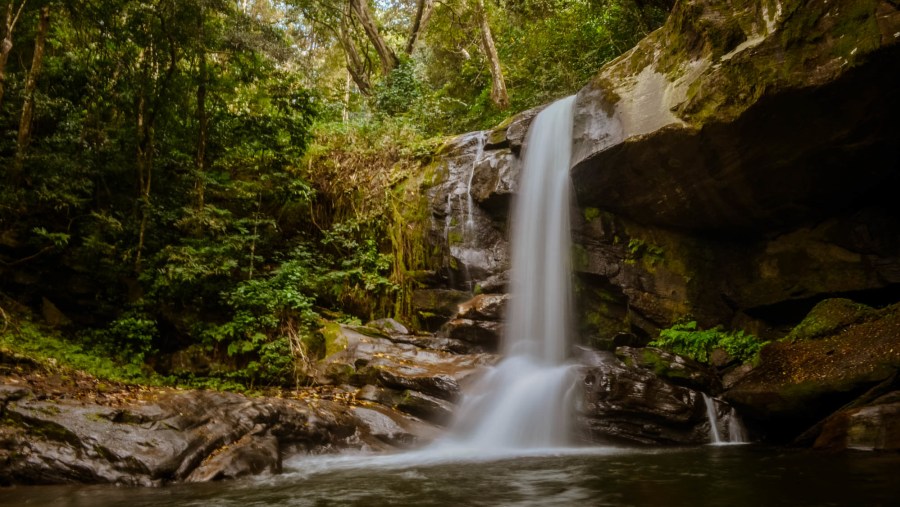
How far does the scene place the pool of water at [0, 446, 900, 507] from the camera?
3.43m

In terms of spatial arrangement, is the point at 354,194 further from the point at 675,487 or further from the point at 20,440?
the point at 675,487

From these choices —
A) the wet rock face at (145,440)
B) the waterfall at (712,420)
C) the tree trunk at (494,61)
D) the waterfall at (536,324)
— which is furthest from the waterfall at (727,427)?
the tree trunk at (494,61)

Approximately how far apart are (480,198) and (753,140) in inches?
192

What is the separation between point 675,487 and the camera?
3744mm

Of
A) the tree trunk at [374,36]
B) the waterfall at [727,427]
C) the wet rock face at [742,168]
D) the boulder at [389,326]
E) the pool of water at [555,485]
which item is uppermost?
the tree trunk at [374,36]

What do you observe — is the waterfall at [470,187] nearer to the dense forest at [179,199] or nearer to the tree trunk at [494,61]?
the dense forest at [179,199]

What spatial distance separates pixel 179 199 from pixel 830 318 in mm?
10971

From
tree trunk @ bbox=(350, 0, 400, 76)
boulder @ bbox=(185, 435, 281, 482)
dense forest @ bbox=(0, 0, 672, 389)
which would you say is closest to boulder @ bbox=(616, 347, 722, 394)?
dense forest @ bbox=(0, 0, 672, 389)

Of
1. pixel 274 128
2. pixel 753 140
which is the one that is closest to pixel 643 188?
pixel 753 140

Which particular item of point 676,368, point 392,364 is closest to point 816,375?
point 676,368

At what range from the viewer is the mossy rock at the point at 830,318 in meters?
6.27

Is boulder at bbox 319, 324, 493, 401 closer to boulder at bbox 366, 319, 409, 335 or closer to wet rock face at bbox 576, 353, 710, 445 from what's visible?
Answer: boulder at bbox 366, 319, 409, 335

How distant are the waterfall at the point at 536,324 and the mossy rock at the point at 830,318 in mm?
3069

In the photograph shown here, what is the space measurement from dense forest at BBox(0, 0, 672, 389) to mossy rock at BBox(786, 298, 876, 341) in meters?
6.55
